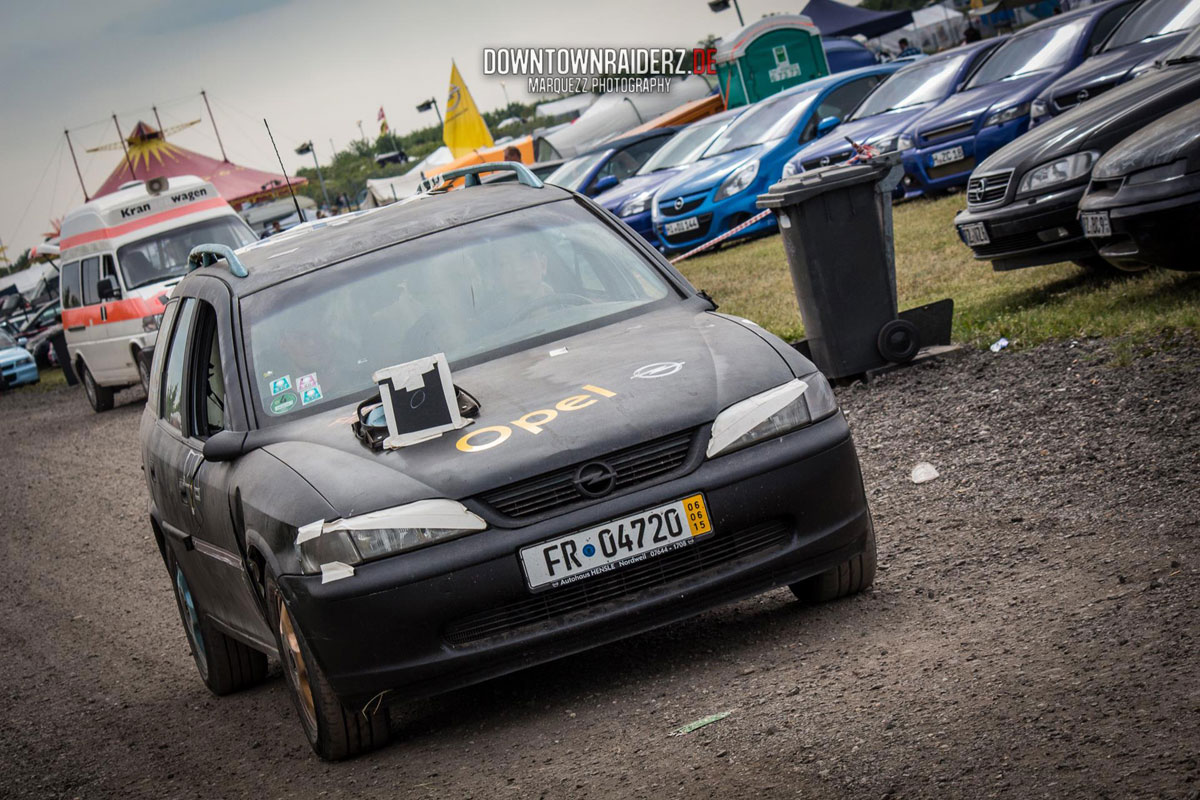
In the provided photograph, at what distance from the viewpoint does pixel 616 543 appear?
4.25 meters

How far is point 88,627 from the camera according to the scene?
8289mm

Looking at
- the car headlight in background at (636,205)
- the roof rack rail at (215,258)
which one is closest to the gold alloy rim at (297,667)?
the roof rack rail at (215,258)

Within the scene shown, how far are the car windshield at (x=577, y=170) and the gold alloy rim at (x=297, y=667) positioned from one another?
741 inches

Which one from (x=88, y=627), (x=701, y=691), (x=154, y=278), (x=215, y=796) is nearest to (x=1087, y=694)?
(x=701, y=691)

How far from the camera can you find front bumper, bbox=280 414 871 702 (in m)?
4.18

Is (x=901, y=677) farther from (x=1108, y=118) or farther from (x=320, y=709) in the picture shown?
(x=1108, y=118)

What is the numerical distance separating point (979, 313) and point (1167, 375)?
2.91 m

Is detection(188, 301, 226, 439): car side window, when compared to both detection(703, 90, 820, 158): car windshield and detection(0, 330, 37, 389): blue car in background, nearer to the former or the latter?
detection(703, 90, 820, 158): car windshield

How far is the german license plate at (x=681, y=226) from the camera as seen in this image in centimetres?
1844

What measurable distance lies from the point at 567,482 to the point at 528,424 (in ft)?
1.01

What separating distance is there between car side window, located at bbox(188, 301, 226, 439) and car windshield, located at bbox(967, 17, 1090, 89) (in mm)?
11278

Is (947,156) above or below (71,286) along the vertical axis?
below

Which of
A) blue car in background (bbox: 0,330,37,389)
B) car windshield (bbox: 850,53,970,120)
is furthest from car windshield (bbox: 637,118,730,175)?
blue car in background (bbox: 0,330,37,389)

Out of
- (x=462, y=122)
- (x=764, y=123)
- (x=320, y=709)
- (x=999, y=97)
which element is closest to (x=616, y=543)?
(x=320, y=709)
